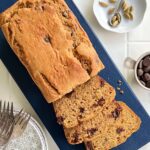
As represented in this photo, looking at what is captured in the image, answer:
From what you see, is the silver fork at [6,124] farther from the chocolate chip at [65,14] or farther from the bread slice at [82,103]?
the chocolate chip at [65,14]

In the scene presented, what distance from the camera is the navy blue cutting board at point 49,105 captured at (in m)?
1.78

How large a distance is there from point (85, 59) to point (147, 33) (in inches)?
11.7

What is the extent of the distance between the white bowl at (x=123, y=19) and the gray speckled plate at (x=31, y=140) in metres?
0.42

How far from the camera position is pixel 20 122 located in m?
1.75

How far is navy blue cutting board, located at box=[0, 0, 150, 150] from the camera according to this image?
1.78 meters

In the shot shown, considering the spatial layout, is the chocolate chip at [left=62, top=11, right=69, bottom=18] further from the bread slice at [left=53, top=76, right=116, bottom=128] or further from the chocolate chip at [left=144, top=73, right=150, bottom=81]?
Result: the chocolate chip at [left=144, top=73, right=150, bottom=81]

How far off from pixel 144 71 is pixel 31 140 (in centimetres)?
46

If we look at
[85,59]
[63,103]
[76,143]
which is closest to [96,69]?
[85,59]

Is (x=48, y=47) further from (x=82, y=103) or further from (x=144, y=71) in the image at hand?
(x=144, y=71)

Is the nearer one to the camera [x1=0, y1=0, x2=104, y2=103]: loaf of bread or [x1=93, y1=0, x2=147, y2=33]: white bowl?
[x1=0, y1=0, x2=104, y2=103]: loaf of bread

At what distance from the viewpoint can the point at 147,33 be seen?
183 cm

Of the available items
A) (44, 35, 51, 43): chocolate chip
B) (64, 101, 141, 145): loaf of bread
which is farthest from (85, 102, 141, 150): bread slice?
(44, 35, 51, 43): chocolate chip

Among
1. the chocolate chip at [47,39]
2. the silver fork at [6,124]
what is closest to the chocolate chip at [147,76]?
the chocolate chip at [47,39]

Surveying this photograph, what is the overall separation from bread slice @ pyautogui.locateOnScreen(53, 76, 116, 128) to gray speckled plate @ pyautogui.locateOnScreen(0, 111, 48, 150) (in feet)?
0.33
